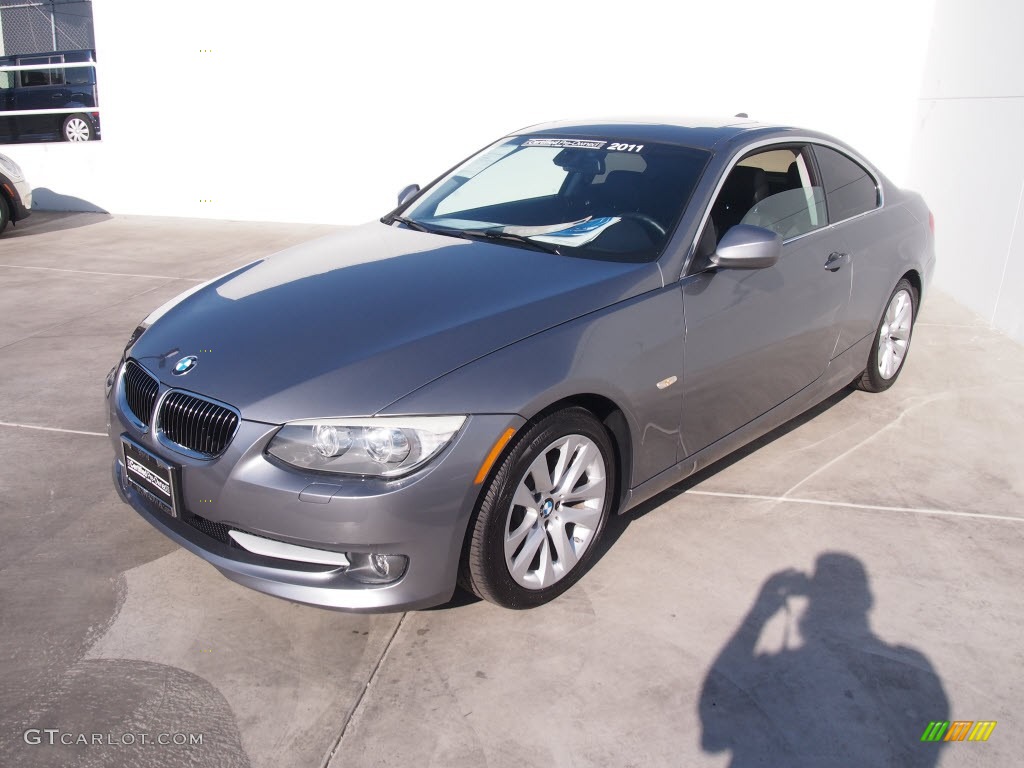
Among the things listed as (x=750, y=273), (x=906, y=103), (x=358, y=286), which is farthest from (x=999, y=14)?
(x=358, y=286)

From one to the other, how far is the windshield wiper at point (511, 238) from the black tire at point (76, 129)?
13879 millimetres

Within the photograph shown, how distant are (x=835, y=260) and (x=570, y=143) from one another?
56.1 inches

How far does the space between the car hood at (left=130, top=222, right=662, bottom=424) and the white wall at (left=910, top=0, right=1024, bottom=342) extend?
5.08 meters

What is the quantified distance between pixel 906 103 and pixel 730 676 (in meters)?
9.35

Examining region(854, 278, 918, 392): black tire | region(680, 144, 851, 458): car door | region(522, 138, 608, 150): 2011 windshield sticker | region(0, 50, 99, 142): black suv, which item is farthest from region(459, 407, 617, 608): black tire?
region(0, 50, 99, 142): black suv

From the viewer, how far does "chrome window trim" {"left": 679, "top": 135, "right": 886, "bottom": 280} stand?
3838 millimetres

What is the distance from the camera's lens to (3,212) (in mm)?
10859

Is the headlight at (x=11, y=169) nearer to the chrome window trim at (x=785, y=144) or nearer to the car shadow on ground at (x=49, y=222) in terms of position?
the car shadow on ground at (x=49, y=222)

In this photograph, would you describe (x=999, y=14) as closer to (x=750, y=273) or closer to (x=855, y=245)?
(x=855, y=245)

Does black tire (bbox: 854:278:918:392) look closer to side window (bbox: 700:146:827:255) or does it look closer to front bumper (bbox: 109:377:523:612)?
side window (bbox: 700:146:827:255)

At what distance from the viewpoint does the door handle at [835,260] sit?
459 centimetres

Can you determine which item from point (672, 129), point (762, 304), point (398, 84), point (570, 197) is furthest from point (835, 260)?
point (398, 84)

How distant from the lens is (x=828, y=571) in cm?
377

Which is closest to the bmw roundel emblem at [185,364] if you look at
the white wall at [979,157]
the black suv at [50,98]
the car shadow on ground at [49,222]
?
the white wall at [979,157]
